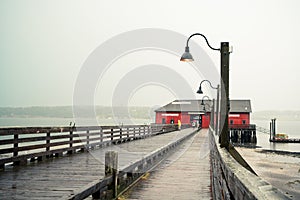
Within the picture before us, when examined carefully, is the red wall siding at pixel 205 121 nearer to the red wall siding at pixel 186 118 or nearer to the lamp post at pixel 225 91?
the red wall siding at pixel 186 118

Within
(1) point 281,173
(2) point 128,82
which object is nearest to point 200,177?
(1) point 281,173

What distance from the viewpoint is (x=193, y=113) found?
66375mm

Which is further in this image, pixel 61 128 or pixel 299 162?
pixel 299 162

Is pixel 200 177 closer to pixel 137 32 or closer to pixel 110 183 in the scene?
pixel 110 183

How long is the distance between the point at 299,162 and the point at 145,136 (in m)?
20.9

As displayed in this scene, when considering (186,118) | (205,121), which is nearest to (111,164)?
(205,121)

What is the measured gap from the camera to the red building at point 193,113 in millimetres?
61741

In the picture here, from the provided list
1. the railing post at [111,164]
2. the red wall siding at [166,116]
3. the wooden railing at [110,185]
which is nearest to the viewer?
the wooden railing at [110,185]

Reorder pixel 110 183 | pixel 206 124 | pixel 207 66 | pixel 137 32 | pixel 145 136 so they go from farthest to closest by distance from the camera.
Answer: pixel 206 124 < pixel 137 32 < pixel 145 136 < pixel 207 66 < pixel 110 183

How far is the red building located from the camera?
6174cm

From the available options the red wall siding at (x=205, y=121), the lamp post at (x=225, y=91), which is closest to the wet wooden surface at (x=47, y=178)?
the lamp post at (x=225, y=91)

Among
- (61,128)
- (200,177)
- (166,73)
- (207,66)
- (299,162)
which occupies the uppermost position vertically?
(166,73)

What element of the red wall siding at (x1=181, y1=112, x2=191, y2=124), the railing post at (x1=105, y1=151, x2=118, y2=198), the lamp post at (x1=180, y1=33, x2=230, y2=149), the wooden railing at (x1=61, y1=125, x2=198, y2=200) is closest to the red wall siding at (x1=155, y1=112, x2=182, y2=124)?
the red wall siding at (x1=181, y1=112, x2=191, y2=124)

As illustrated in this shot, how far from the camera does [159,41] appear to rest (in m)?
33.8
